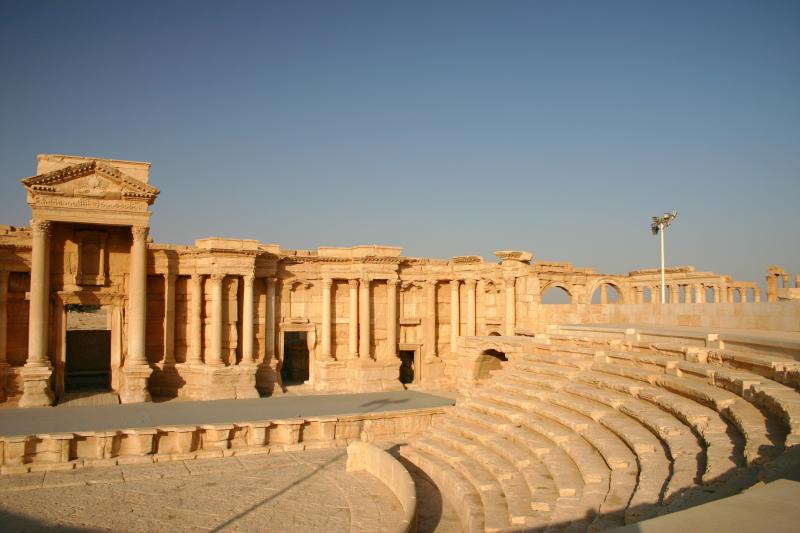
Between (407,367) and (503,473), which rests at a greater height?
(503,473)

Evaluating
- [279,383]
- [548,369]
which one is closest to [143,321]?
[279,383]

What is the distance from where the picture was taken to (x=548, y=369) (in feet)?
57.9

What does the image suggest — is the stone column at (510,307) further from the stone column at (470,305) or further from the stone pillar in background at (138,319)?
the stone pillar in background at (138,319)

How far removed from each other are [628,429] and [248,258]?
17.9m

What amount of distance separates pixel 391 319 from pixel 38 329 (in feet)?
43.7

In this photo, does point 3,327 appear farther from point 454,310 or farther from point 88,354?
point 454,310

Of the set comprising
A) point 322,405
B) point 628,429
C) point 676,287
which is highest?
point 676,287

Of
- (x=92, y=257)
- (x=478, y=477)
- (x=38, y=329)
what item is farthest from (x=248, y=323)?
(x=478, y=477)

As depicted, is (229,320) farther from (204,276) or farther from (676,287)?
(676,287)

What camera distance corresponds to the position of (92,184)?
23172mm

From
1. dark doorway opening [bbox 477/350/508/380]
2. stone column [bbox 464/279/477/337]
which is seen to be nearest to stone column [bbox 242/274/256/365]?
dark doorway opening [bbox 477/350/508/380]

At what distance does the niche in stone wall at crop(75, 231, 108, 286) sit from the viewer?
24359 millimetres

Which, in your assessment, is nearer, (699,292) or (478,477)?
(478,477)

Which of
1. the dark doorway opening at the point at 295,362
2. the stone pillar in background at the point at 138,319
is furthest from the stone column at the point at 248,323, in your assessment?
the dark doorway opening at the point at 295,362
